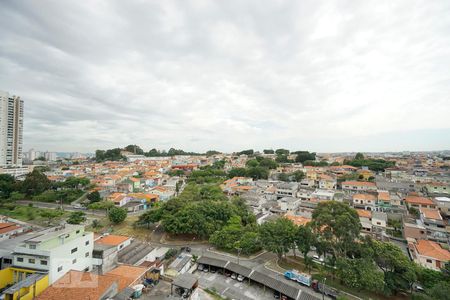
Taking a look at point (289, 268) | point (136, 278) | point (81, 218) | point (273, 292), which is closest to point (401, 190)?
point (289, 268)

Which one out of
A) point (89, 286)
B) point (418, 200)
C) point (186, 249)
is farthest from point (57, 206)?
point (418, 200)

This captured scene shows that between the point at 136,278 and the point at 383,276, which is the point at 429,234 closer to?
the point at 383,276

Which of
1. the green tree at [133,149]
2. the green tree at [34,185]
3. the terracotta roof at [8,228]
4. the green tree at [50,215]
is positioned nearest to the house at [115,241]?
the terracotta roof at [8,228]

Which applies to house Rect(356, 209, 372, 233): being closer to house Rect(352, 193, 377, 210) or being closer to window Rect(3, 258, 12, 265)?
house Rect(352, 193, 377, 210)

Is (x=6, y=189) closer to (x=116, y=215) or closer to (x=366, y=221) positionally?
(x=116, y=215)

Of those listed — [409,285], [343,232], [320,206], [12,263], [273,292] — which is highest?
[320,206]

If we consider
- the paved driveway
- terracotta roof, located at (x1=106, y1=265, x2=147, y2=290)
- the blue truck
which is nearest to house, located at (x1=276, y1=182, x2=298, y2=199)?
the blue truck
